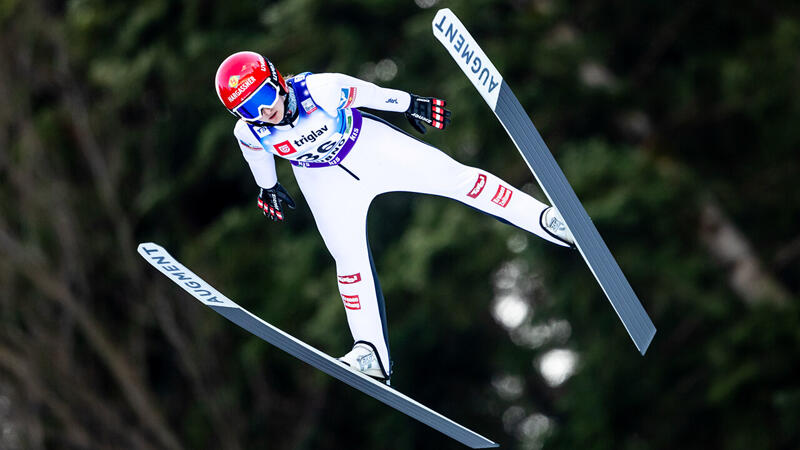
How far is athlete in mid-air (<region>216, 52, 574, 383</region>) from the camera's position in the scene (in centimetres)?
364

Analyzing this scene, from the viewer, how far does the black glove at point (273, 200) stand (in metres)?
3.75

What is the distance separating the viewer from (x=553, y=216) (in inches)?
158

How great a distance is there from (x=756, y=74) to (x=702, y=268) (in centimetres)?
168

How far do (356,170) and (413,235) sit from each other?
5043 millimetres

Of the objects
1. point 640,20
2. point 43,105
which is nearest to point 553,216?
point 640,20

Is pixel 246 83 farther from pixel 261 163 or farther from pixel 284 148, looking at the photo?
pixel 261 163

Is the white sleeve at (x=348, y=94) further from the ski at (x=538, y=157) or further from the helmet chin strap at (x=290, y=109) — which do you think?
the ski at (x=538, y=157)

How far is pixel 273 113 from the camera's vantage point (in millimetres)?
3543

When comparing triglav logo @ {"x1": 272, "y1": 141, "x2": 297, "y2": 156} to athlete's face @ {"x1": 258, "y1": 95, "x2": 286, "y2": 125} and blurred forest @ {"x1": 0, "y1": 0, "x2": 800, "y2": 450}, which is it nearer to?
athlete's face @ {"x1": 258, "y1": 95, "x2": 286, "y2": 125}

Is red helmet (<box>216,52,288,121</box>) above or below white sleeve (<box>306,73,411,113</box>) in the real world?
below

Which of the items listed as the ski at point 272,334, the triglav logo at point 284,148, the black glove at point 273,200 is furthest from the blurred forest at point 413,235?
the triglav logo at point 284,148

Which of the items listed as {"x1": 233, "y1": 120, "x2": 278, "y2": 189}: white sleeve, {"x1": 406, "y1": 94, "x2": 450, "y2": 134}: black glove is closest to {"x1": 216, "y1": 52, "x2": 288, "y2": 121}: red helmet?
{"x1": 233, "y1": 120, "x2": 278, "y2": 189}: white sleeve


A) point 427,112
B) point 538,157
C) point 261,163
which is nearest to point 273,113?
point 261,163

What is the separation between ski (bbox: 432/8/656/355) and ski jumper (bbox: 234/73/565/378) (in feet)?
0.44
